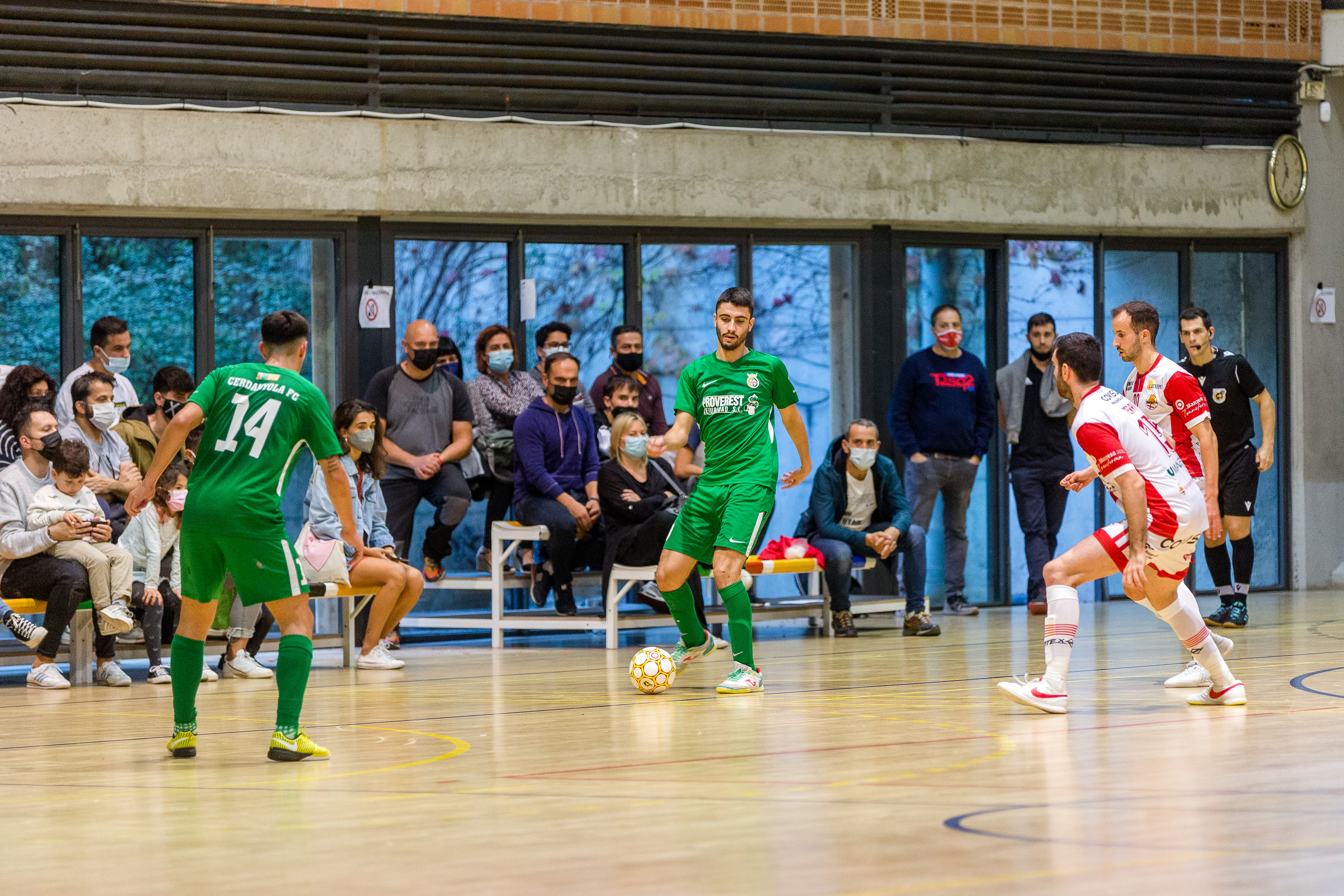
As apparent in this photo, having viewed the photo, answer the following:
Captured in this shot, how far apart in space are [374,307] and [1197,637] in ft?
22.6

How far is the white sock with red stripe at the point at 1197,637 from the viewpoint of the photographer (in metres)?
7.20

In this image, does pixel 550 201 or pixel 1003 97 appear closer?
pixel 550 201

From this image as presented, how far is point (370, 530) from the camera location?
1038cm

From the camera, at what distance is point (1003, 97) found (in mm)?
13953

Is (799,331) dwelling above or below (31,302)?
below

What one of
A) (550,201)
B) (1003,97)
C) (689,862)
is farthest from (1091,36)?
(689,862)

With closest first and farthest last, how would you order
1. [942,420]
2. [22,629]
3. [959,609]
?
[22,629] < [942,420] < [959,609]

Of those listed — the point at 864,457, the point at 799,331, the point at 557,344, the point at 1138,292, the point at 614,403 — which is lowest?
the point at 864,457

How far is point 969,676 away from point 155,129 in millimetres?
6586

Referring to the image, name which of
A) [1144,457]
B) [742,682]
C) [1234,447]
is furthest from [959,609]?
[1144,457]

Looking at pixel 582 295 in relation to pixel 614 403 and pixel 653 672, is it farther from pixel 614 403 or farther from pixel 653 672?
pixel 653 672

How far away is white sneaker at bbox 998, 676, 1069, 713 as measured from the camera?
701cm

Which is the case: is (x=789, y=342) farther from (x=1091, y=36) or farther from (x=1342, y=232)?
(x=1342, y=232)

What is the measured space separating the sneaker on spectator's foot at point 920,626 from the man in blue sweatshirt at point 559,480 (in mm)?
2142
